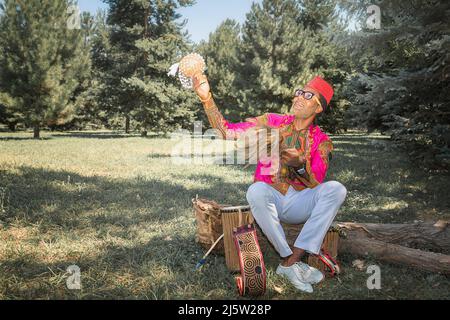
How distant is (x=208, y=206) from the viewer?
371cm

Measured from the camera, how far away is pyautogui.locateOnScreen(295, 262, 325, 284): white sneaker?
10.8 feet

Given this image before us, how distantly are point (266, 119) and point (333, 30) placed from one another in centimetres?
417

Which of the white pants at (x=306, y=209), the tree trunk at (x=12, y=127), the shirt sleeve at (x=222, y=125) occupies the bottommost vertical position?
the white pants at (x=306, y=209)

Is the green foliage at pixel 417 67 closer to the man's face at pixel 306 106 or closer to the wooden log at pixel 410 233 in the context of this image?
the wooden log at pixel 410 233

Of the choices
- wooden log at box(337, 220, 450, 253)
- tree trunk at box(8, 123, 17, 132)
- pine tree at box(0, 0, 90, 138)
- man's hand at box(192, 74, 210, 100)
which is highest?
pine tree at box(0, 0, 90, 138)

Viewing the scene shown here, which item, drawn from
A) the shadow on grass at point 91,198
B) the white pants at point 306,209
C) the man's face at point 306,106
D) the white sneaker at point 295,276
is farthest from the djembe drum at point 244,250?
the shadow on grass at point 91,198

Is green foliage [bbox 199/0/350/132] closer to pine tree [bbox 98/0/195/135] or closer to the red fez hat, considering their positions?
pine tree [bbox 98/0/195/135]

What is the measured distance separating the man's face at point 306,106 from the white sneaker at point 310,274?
148cm

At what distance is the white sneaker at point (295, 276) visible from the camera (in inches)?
125

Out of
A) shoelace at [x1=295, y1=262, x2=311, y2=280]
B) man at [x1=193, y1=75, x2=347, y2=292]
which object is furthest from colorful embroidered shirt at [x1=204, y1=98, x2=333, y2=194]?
shoelace at [x1=295, y1=262, x2=311, y2=280]

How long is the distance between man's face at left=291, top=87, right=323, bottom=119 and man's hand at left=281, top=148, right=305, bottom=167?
1.67 ft

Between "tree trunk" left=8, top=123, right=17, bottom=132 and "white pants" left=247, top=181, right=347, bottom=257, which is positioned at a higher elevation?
"tree trunk" left=8, top=123, right=17, bottom=132

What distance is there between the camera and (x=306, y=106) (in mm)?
3521
